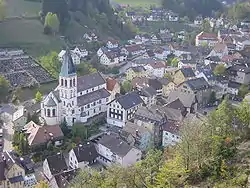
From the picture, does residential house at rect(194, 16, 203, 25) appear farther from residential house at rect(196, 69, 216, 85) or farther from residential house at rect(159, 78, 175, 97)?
residential house at rect(159, 78, 175, 97)

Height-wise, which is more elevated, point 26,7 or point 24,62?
point 26,7

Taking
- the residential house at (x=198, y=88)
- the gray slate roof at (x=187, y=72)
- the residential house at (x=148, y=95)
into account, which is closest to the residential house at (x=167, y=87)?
the gray slate roof at (x=187, y=72)

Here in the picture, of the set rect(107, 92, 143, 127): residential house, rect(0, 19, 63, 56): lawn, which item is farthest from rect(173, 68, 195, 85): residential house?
rect(0, 19, 63, 56): lawn

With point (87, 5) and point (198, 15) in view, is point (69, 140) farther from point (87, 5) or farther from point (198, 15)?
point (198, 15)

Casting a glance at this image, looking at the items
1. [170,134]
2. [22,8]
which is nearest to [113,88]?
[170,134]

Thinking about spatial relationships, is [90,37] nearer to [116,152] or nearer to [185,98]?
[185,98]

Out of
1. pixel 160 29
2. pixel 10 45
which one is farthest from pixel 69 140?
pixel 160 29
